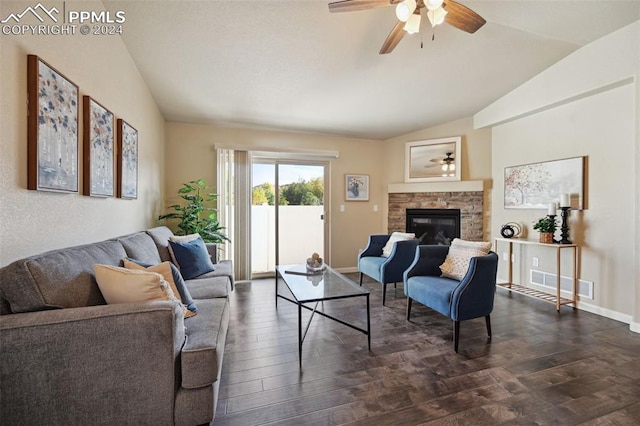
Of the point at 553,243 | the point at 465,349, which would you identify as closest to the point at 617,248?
the point at 553,243

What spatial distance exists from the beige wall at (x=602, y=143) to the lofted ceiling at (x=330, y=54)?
0.72 feet

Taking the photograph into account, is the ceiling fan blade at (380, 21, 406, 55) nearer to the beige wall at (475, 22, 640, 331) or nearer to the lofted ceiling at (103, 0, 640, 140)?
the lofted ceiling at (103, 0, 640, 140)

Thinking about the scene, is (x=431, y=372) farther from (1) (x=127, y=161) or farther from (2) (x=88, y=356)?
(1) (x=127, y=161)

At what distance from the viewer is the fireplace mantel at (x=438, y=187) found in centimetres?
431

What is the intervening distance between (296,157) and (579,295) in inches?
166

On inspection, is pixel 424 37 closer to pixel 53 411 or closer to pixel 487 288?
pixel 487 288

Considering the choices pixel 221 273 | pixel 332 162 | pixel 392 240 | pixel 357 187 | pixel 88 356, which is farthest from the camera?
pixel 357 187

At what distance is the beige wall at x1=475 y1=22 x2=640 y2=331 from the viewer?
271 cm

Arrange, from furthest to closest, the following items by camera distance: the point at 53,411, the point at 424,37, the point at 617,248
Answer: the point at 617,248
the point at 424,37
the point at 53,411

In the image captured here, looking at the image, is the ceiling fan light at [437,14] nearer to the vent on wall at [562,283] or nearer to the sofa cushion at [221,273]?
the sofa cushion at [221,273]

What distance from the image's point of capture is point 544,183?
3.56 m

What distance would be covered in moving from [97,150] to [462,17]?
2.79m

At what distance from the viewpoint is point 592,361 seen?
6.84ft

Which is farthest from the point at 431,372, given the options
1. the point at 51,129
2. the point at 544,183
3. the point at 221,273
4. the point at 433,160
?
the point at 433,160
